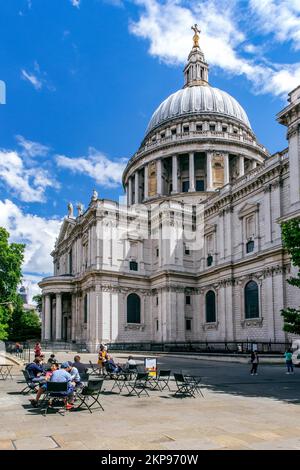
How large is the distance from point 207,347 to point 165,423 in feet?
131

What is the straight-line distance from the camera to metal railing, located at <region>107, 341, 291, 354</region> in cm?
4225

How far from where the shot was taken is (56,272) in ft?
266

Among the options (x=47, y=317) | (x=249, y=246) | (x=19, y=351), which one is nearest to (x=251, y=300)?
(x=249, y=246)

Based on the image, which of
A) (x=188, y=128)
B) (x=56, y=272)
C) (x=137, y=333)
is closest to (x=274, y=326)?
(x=137, y=333)

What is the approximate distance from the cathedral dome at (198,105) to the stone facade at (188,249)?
175 cm

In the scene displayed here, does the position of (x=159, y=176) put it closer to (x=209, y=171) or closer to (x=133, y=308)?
(x=209, y=171)

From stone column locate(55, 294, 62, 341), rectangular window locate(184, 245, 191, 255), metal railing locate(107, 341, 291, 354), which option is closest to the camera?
metal railing locate(107, 341, 291, 354)

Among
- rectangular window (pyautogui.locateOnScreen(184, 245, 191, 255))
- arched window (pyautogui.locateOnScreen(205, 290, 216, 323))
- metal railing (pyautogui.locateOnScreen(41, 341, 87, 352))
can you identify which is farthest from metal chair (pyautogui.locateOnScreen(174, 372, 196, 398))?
rectangular window (pyautogui.locateOnScreen(184, 245, 191, 255))

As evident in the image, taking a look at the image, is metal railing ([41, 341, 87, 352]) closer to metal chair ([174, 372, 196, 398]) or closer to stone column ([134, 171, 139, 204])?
stone column ([134, 171, 139, 204])

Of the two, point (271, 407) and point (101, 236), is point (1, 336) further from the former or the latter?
point (271, 407)

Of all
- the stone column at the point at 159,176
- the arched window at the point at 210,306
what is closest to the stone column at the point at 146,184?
the stone column at the point at 159,176

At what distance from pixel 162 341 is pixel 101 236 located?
14.9m

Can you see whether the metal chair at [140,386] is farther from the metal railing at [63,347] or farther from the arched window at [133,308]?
the arched window at [133,308]

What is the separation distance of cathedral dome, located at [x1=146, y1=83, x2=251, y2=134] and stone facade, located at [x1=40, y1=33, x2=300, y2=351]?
1.75m
